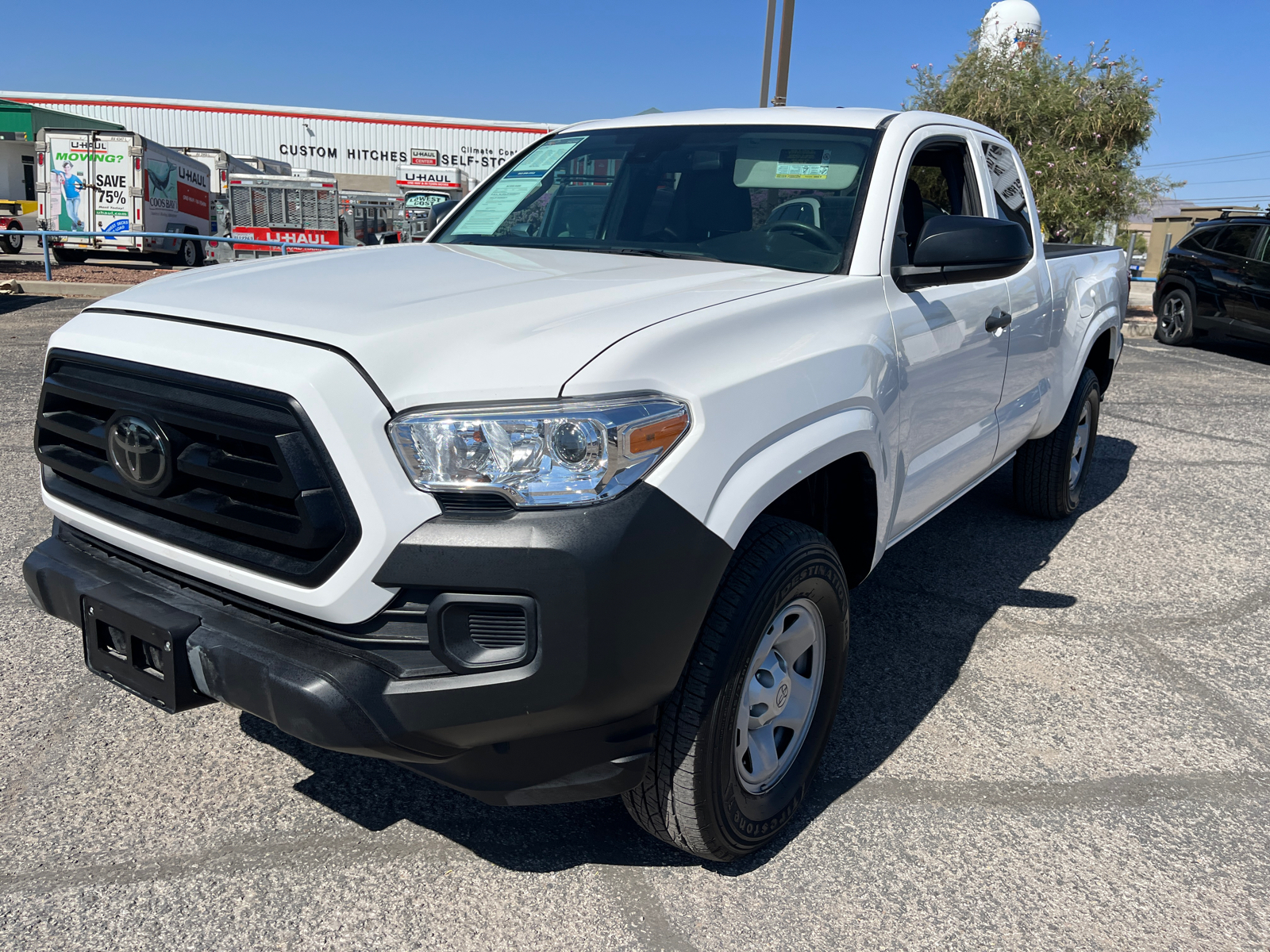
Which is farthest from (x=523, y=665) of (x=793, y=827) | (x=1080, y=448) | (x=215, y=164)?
(x=215, y=164)

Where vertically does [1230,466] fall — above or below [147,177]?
below

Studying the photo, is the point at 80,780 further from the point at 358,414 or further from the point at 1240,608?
the point at 1240,608

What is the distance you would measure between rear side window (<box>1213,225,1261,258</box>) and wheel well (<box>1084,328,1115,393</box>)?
8.05 m

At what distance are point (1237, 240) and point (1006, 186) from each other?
995 cm

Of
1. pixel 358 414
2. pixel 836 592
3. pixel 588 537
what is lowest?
pixel 836 592

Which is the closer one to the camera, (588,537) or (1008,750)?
(588,537)

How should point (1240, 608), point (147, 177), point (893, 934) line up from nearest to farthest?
point (893, 934) < point (1240, 608) < point (147, 177)

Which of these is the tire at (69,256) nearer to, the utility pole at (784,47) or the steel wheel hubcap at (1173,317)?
the utility pole at (784,47)

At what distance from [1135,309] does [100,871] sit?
64.2 ft

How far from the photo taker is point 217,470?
1.97 m

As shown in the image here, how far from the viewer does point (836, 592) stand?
2.52 meters

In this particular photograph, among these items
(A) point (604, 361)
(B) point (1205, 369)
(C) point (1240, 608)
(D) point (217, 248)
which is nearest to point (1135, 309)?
(B) point (1205, 369)

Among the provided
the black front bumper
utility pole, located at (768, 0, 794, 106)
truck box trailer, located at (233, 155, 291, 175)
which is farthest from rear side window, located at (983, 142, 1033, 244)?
truck box trailer, located at (233, 155, 291, 175)

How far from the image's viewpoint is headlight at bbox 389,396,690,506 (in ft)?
5.92
